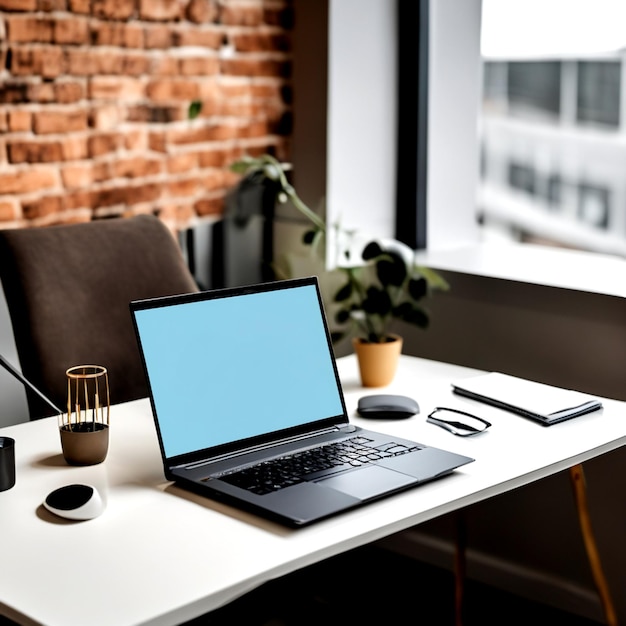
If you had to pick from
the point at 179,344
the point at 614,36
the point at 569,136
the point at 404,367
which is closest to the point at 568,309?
the point at 404,367

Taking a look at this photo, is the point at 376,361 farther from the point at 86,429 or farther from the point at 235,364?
the point at 86,429

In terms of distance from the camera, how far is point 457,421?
1771 millimetres

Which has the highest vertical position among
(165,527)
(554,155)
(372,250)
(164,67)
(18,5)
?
(18,5)

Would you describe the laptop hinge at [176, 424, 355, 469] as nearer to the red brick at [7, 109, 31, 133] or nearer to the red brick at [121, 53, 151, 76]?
the red brick at [7, 109, 31, 133]

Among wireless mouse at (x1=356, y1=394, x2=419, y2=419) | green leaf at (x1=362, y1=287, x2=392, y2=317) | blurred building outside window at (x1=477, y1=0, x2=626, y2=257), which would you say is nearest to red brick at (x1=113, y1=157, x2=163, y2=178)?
green leaf at (x1=362, y1=287, x2=392, y2=317)

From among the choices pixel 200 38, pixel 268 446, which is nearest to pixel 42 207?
pixel 200 38

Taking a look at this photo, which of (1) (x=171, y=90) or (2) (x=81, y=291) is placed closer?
(2) (x=81, y=291)

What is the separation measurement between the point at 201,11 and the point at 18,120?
2.02ft

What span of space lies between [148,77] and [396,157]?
2.45 feet

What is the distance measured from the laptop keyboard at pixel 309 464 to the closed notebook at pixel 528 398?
0.29 metres

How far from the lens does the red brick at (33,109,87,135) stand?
94.7 inches

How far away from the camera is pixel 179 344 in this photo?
1.58 metres

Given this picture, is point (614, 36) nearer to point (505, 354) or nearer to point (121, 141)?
point (505, 354)

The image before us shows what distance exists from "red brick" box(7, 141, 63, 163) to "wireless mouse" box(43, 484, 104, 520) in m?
1.17
